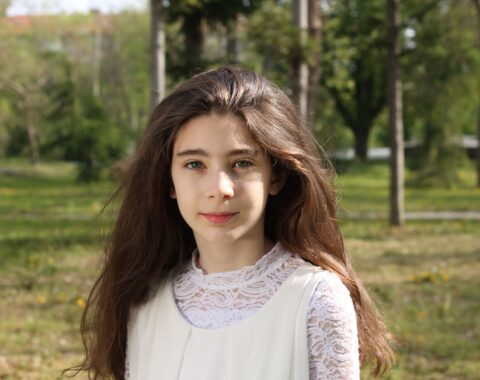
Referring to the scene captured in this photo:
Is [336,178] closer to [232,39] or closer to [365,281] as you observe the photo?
[365,281]

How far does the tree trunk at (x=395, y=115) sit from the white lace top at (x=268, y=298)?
9.96 m

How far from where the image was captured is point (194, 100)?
1921mm

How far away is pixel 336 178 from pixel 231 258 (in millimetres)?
507

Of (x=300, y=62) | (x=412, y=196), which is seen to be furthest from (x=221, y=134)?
(x=412, y=196)

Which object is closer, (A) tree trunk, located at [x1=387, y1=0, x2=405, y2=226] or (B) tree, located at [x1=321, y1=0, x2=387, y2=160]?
(A) tree trunk, located at [x1=387, y1=0, x2=405, y2=226]

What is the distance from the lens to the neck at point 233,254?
198 cm

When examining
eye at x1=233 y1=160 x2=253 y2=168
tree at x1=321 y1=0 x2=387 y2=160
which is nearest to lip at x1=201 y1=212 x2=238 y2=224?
eye at x1=233 y1=160 x2=253 y2=168

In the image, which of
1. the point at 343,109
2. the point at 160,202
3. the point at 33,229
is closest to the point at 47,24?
the point at 343,109

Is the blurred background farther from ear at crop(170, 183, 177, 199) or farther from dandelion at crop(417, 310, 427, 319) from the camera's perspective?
ear at crop(170, 183, 177, 199)

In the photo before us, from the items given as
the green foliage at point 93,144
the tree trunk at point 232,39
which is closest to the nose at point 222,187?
the tree trunk at point 232,39

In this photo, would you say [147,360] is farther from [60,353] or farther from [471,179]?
[471,179]

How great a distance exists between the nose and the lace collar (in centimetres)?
21

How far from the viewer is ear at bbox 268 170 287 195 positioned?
2.01 m

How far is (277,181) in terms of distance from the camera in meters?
2.02
